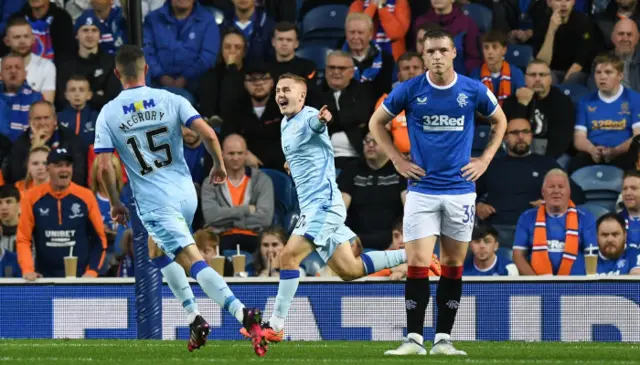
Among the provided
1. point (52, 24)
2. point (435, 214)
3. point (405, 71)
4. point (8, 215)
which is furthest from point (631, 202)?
point (52, 24)

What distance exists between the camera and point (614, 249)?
12.9 meters

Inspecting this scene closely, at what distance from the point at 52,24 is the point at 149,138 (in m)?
7.76

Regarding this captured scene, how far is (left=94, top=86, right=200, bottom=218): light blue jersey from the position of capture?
32.0 ft

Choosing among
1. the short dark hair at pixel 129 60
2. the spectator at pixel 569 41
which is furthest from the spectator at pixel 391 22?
the short dark hair at pixel 129 60

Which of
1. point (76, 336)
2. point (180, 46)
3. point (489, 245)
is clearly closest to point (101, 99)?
point (180, 46)

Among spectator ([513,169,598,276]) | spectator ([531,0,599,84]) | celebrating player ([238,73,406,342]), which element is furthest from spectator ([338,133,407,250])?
celebrating player ([238,73,406,342])

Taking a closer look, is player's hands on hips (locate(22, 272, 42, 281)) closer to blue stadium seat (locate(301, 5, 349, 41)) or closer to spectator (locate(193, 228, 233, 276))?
spectator (locate(193, 228, 233, 276))

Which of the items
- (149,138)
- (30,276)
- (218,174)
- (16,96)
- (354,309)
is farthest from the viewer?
(16,96)

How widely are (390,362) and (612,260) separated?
15.8ft

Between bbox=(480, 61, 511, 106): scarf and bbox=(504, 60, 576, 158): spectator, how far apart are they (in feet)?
0.73

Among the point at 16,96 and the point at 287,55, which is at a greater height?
the point at 287,55

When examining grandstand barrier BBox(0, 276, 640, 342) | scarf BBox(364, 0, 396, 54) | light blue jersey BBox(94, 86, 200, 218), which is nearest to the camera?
light blue jersey BBox(94, 86, 200, 218)

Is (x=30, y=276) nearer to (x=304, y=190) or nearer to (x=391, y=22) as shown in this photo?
(x=304, y=190)

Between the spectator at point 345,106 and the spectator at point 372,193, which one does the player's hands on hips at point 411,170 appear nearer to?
the spectator at point 372,193
